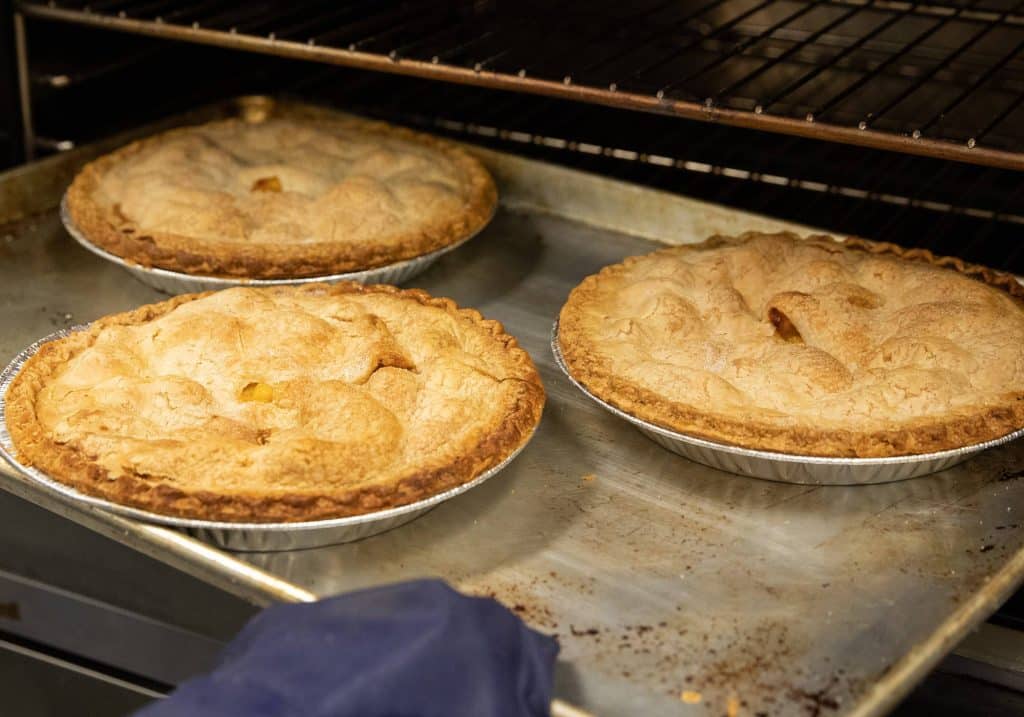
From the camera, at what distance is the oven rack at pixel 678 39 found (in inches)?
132

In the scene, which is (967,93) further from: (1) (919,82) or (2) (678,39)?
(2) (678,39)

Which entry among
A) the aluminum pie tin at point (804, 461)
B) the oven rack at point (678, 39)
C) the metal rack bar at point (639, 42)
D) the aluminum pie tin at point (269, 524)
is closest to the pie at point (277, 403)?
the aluminum pie tin at point (269, 524)

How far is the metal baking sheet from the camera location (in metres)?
2.00

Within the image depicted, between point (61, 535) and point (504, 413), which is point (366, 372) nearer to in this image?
point (504, 413)

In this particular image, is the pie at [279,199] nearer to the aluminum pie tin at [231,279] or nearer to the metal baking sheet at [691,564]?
the aluminum pie tin at [231,279]

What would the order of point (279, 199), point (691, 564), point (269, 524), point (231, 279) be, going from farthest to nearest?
point (279, 199)
point (231, 279)
point (691, 564)
point (269, 524)

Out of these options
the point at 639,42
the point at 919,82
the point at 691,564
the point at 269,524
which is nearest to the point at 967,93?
the point at 919,82

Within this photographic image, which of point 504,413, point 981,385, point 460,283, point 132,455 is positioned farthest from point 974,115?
point 132,455

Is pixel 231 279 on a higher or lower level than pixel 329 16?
lower

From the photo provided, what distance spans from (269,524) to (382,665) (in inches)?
18.5

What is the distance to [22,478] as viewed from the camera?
7.69 ft

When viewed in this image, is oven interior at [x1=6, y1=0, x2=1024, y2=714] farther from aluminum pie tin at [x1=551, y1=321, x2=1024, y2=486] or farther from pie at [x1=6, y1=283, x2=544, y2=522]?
aluminum pie tin at [x1=551, y1=321, x2=1024, y2=486]

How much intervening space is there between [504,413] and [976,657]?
110cm

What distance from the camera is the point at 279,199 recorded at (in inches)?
133
